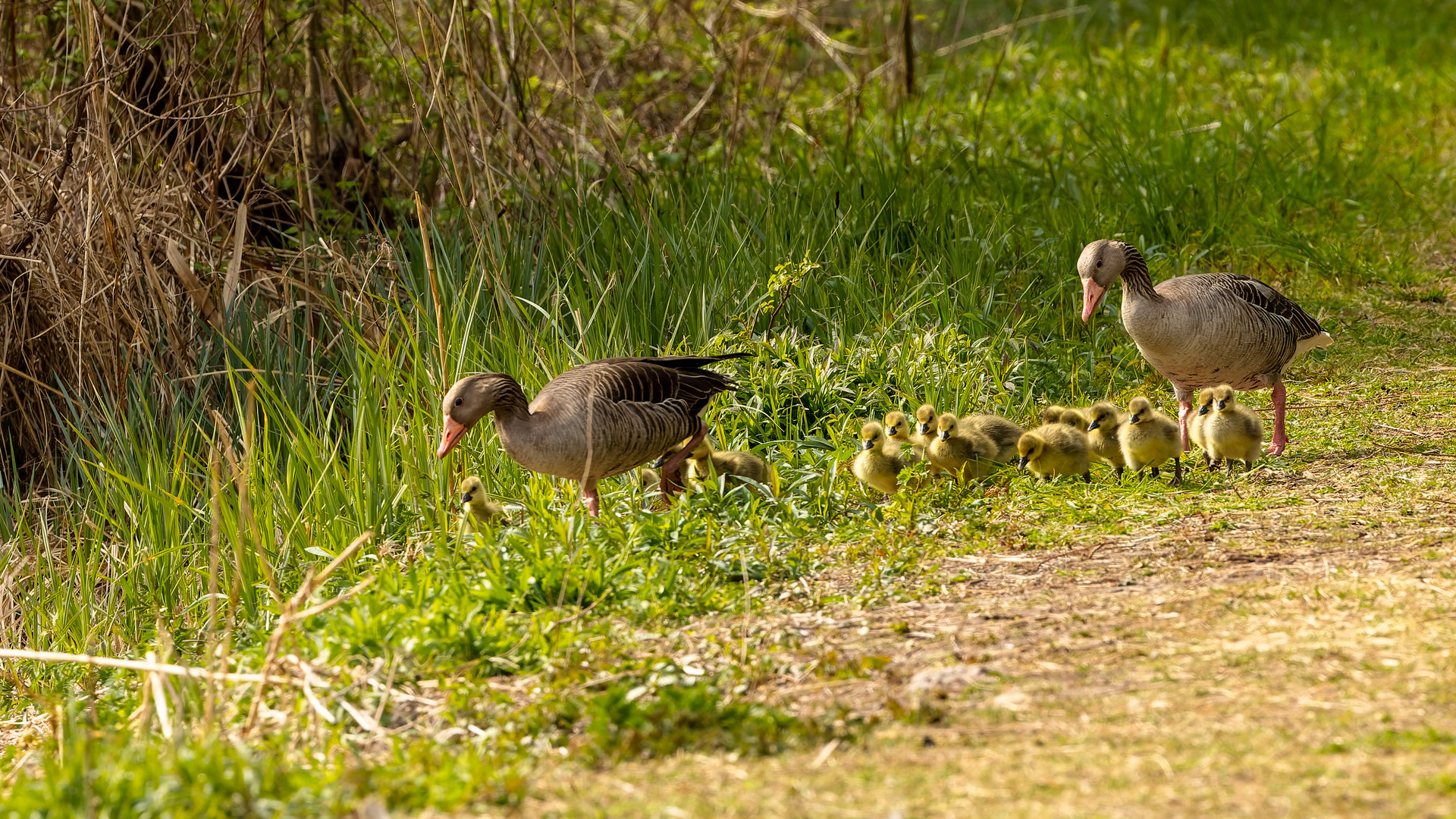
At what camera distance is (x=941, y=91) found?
13281 millimetres

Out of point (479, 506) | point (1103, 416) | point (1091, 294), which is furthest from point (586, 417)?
point (1091, 294)

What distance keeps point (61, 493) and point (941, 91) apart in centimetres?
895

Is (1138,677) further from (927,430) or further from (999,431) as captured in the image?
(999,431)

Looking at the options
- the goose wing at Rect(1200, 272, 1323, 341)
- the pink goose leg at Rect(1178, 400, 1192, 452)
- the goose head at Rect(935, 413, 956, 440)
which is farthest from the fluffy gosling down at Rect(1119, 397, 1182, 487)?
the goose wing at Rect(1200, 272, 1323, 341)

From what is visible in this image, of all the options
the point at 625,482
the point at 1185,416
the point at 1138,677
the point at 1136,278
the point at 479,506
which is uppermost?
the point at 1136,278

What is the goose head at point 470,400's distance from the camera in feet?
18.0

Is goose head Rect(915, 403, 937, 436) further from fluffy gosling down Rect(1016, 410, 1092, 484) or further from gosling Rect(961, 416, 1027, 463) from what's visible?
fluffy gosling down Rect(1016, 410, 1092, 484)

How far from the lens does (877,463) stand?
18.9 feet

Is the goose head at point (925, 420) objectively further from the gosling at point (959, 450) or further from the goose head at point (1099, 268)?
the goose head at point (1099, 268)

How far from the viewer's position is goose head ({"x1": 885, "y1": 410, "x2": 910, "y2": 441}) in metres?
6.09

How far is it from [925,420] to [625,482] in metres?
1.52

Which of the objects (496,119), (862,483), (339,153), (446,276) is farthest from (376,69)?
(862,483)

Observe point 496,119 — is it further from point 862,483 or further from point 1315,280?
point 1315,280

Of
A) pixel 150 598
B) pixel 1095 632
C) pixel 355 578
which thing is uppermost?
pixel 1095 632
